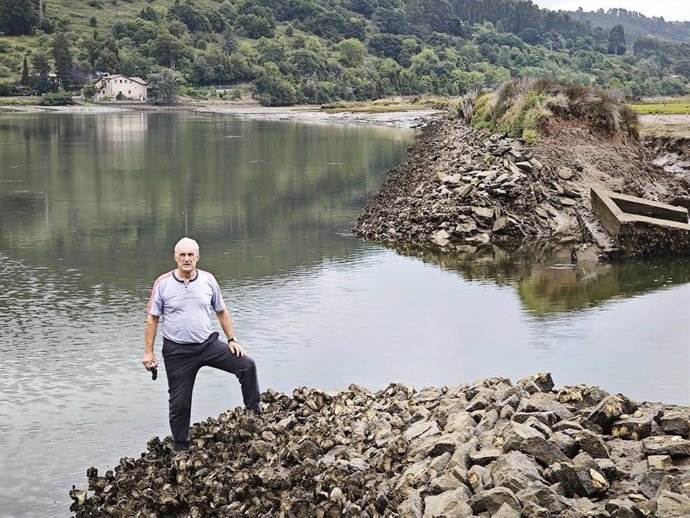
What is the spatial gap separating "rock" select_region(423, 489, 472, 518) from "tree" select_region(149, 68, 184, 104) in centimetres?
15312

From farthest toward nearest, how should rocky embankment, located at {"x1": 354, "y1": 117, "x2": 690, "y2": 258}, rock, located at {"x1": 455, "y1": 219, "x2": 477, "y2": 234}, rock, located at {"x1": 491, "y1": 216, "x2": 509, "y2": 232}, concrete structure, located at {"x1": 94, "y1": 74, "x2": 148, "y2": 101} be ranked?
1. concrete structure, located at {"x1": 94, "y1": 74, "x2": 148, "y2": 101}
2. rocky embankment, located at {"x1": 354, "y1": 117, "x2": 690, "y2": 258}
3. rock, located at {"x1": 491, "y1": 216, "x2": 509, "y2": 232}
4. rock, located at {"x1": 455, "y1": 219, "x2": 477, "y2": 234}

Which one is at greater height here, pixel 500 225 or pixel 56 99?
pixel 500 225

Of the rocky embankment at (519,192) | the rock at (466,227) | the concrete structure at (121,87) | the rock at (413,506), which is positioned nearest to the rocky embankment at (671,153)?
the rocky embankment at (519,192)

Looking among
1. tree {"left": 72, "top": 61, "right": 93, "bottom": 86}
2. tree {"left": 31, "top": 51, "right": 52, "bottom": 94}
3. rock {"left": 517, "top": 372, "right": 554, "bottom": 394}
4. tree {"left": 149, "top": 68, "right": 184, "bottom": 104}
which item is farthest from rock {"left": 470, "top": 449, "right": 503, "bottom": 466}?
tree {"left": 72, "top": 61, "right": 93, "bottom": 86}

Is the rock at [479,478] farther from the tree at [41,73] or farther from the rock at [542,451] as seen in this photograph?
the tree at [41,73]

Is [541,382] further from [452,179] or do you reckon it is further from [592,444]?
[452,179]

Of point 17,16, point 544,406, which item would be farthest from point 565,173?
point 17,16

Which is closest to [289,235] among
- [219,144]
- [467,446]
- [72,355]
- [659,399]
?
[72,355]

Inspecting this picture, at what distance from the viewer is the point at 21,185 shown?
3881 centimetres

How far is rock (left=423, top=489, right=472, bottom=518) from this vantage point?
7410 millimetres

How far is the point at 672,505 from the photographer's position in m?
7.15

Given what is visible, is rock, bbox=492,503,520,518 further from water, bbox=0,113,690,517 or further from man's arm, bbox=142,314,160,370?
water, bbox=0,113,690,517

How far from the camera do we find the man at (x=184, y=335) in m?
10.0

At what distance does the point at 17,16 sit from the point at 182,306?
596 ft
